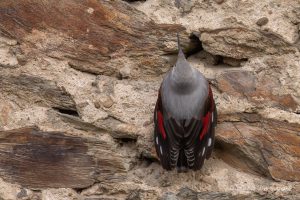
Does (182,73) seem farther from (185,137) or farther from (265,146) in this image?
(265,146)

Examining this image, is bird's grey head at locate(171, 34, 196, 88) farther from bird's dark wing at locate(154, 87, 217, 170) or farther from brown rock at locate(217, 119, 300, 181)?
brown rock at locate(217, 119, 300, 181)

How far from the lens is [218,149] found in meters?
3.70

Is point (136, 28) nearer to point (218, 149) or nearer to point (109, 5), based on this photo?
point (109, 5)

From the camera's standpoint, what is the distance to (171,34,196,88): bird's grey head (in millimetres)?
3564

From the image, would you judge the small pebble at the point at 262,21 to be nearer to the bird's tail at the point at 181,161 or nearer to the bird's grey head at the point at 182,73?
the bird's grey head at the point at 182,73

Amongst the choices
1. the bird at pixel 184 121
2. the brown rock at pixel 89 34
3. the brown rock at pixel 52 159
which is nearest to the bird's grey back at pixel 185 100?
the bird at pixel 184 121

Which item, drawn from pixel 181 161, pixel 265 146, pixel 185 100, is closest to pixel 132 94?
pixel 185 100

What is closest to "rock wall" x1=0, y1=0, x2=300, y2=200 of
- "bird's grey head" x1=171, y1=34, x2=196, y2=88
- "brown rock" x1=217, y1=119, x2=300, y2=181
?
"brown rock" x1=217, y1=119, x2=300, y2=181

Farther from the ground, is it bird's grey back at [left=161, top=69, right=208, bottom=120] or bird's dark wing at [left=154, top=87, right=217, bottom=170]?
bird's grey back at [left=161, top=69, right=208, bottom=120]

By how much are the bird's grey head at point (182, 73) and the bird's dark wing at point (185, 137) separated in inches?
4.3

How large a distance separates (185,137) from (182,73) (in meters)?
0.29

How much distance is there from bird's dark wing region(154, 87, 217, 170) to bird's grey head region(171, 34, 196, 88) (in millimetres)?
110

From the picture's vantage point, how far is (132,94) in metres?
3.72

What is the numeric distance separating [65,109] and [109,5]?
524 millimetres
